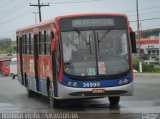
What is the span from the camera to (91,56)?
16016mm

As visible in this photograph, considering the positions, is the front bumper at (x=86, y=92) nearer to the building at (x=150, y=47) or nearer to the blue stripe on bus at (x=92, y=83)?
the blue stripe on bus at (x=92, y=83)

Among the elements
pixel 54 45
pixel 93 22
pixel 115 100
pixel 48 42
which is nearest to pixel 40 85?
pixel 48 42

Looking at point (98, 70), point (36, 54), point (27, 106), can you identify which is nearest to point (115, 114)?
point (98, 70)

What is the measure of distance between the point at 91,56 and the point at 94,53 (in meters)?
0.13

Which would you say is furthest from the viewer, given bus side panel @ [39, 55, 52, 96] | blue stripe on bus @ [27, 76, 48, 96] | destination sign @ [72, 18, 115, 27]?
blue stripe on bus @ [27, 76, 48, 96]

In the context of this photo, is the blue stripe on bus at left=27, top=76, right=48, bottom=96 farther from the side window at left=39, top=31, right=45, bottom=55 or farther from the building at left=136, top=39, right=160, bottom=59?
the building at left=136, top=39, right=160, bottom=59

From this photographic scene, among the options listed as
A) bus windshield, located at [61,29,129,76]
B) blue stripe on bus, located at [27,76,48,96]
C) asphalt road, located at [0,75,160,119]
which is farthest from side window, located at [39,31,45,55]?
bus windshield, located at [61,29,129,76]

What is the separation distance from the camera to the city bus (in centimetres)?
1580

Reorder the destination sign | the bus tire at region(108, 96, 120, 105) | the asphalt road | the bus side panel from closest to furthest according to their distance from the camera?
the asphalt road → the destination sign → the bus side panel → the bus tire at region(108, 96, 120, 105)

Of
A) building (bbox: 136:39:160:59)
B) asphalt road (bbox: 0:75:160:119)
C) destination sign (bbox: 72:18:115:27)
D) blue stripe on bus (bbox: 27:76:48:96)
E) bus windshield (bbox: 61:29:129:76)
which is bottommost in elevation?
building (bbox: 136:39:160:59)

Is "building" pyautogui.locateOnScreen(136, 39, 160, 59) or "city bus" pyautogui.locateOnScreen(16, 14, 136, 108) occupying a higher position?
"city bus" pyautogui.locateOnScreen(16, 14, 136, 108)

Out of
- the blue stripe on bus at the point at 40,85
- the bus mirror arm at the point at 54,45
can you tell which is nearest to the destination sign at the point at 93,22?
the bus mirror arm at the point at 54,45

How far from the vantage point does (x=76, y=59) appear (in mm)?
15945

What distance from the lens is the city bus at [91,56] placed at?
15.8m
